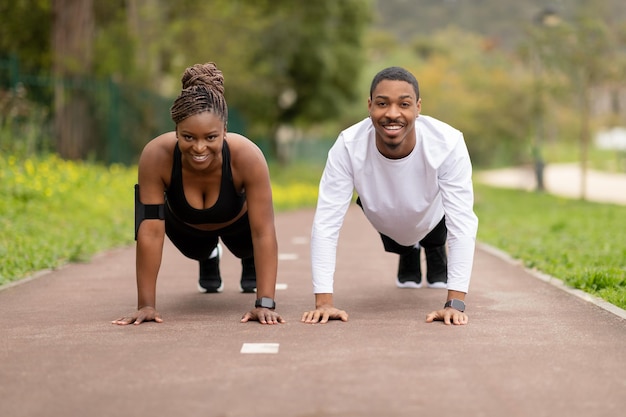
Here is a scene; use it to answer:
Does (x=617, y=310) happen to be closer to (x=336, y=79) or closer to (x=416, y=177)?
(x=416, y=177)

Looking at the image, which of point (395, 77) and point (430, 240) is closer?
point (395, 77)

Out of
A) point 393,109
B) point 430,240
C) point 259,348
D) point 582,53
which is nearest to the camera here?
point 259,348

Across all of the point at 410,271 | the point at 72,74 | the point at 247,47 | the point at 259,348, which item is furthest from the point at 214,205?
the point at 247,47

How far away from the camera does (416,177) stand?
657 cm

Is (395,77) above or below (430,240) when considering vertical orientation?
above

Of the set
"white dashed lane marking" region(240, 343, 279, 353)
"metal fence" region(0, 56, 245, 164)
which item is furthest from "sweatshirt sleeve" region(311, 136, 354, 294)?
"metal fence" region(0, 56, 245, 164)

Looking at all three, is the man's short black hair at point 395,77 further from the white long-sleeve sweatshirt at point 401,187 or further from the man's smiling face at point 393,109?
the white long-sleeve sweatshirt at point 401,187

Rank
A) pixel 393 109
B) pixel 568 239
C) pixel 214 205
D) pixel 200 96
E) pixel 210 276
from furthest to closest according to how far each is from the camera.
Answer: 1. pixel 568 239
2. pixel 210 276
3. pixel 214 205
4. pixel 393 109
5. pixel 200 96

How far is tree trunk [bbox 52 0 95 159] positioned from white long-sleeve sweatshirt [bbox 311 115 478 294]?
13.6 metres

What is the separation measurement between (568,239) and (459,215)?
6384 millimetres

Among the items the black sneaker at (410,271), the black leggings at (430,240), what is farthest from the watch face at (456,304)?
the black sneaker at (410,271)

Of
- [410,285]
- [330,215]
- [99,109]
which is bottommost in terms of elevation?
[410,285]

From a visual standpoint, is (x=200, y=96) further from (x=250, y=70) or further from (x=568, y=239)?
(x=250, y=70)

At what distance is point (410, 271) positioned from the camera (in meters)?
8.07
